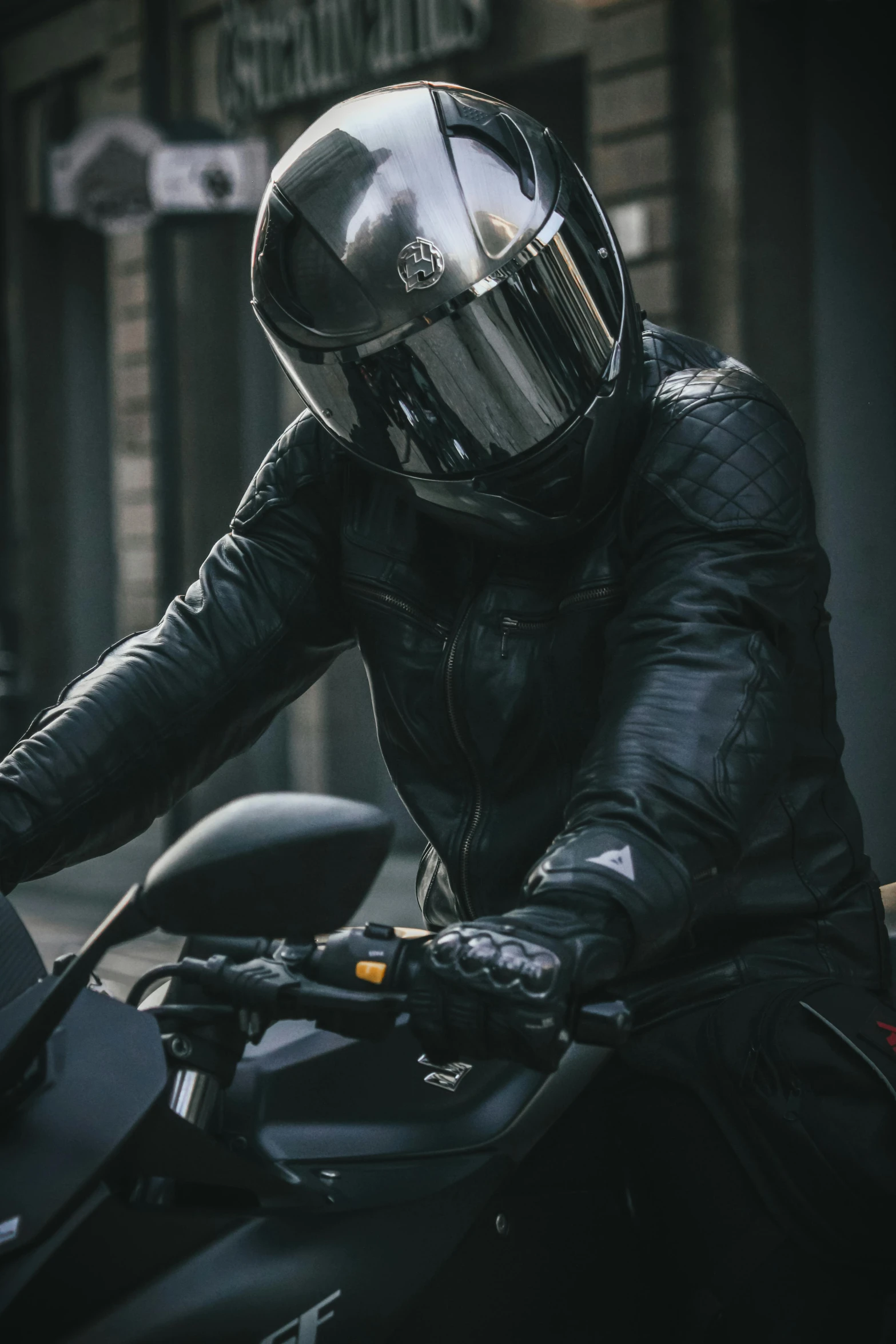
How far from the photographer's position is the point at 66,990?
127 cm

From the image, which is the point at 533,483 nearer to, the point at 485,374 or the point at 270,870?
the point at 485,374

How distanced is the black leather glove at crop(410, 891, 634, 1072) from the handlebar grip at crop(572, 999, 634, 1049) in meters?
0.01

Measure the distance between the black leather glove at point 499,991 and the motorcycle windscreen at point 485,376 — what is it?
0.67m

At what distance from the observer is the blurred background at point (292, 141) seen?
5922 mm

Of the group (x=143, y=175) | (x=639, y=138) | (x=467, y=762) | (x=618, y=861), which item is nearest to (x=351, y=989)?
(x=618, y=861)

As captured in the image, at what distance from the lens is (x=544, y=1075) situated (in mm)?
1615

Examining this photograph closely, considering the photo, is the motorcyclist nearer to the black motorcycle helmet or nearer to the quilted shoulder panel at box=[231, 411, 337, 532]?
the black motorcycle helmet

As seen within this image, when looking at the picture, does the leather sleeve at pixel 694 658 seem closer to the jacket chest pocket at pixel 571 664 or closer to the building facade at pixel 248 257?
the jacket chest pocket at pixel 571 664

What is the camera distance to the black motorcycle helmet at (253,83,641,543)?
1780 mm

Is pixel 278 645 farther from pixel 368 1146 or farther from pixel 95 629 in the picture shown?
pixel 95 629

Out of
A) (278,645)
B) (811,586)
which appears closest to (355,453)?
(278,645)

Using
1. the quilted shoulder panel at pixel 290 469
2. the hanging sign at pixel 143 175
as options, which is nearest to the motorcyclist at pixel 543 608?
the quilted shoulder panel at pixel 290 469

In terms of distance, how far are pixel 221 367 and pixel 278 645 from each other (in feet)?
24.0

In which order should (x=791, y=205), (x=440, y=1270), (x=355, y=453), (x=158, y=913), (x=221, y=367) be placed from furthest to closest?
(x=221, y=367), (x=791, y=205), (x=355, y=453), (x=440, y=1270), (x=158, y=913)
